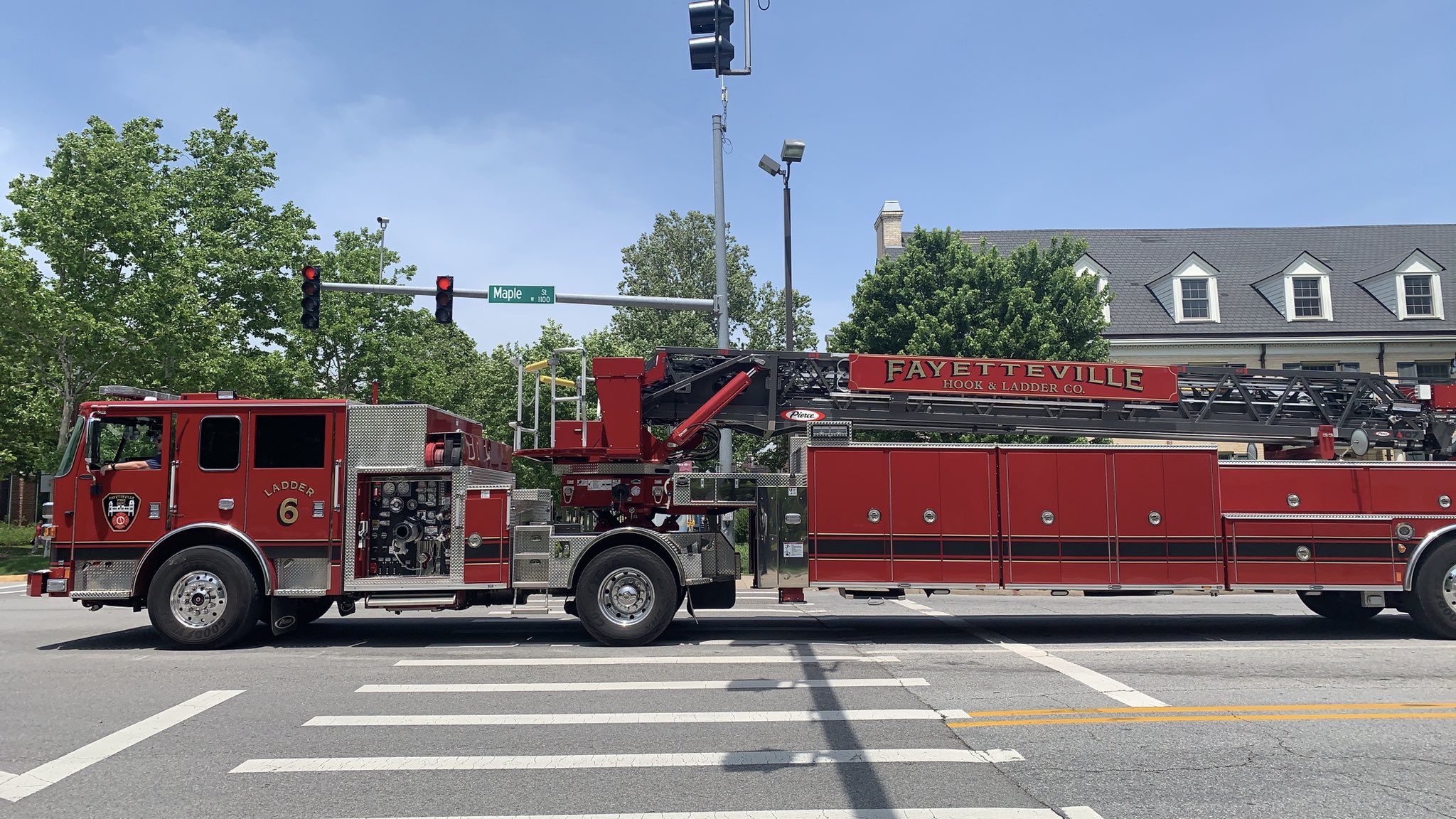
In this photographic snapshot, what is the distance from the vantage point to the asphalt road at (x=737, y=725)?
16.8 feet

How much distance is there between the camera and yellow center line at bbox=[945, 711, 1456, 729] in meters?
6.75

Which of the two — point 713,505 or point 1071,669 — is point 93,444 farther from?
point 1071,669

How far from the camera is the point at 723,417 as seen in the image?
11.8 metres

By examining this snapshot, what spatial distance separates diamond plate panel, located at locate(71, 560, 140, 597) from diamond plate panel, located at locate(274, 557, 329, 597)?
1565 millimetres

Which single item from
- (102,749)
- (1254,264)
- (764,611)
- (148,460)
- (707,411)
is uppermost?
(1254,264)

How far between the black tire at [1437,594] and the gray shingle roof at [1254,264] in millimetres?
21282

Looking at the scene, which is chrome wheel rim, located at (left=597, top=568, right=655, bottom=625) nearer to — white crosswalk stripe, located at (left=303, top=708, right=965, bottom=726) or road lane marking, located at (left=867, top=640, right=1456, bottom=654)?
road lane marking, located at (left=867, top=640, right=1456, bottom=654)

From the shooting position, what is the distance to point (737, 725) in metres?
6.70

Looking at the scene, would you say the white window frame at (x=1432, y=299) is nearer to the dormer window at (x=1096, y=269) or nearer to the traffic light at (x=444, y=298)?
the dormer window at (x=1096, y=269)

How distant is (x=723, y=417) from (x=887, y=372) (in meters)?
2.18

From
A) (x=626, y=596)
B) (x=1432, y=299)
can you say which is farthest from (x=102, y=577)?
(x=1432, y=299)

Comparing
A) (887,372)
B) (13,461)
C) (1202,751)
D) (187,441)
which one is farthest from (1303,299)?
(13,461)

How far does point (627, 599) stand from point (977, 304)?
17.4m

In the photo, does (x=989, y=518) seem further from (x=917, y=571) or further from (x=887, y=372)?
(x=887, y=372)
